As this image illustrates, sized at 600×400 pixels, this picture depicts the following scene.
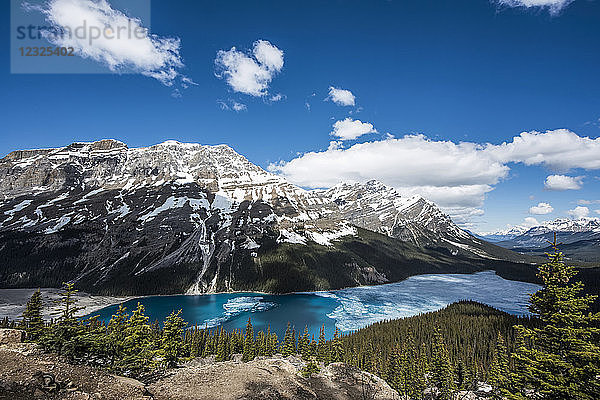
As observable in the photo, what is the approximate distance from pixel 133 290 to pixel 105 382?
202200mm

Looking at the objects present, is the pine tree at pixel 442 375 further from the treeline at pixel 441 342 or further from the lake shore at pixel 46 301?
the lake shore at pixel 46 301

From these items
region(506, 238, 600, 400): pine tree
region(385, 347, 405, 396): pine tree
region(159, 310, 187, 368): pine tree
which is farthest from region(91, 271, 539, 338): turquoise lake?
region(506, 238, 600, 400): pine tree

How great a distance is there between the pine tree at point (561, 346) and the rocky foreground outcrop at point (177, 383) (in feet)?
74.5

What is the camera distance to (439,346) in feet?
179

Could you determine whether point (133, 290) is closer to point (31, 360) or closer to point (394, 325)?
point (394, 325)

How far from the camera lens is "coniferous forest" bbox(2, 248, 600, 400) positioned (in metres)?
17.0

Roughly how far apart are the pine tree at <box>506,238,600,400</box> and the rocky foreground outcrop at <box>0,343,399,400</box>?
74.5 ft

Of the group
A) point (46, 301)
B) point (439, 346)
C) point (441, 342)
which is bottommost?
point (441, 342)

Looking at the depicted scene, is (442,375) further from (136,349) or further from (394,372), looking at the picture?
(136,349)

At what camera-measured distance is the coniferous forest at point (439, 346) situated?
17050mm

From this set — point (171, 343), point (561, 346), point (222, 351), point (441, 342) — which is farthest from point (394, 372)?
point (561, 346)

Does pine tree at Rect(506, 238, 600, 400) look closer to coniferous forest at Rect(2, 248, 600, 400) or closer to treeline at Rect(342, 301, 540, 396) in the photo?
coniferous forest at Rect(2, 248, 600, 400)

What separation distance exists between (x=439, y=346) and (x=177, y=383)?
4970cm

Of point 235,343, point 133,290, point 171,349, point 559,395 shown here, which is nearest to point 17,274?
point 133,290
